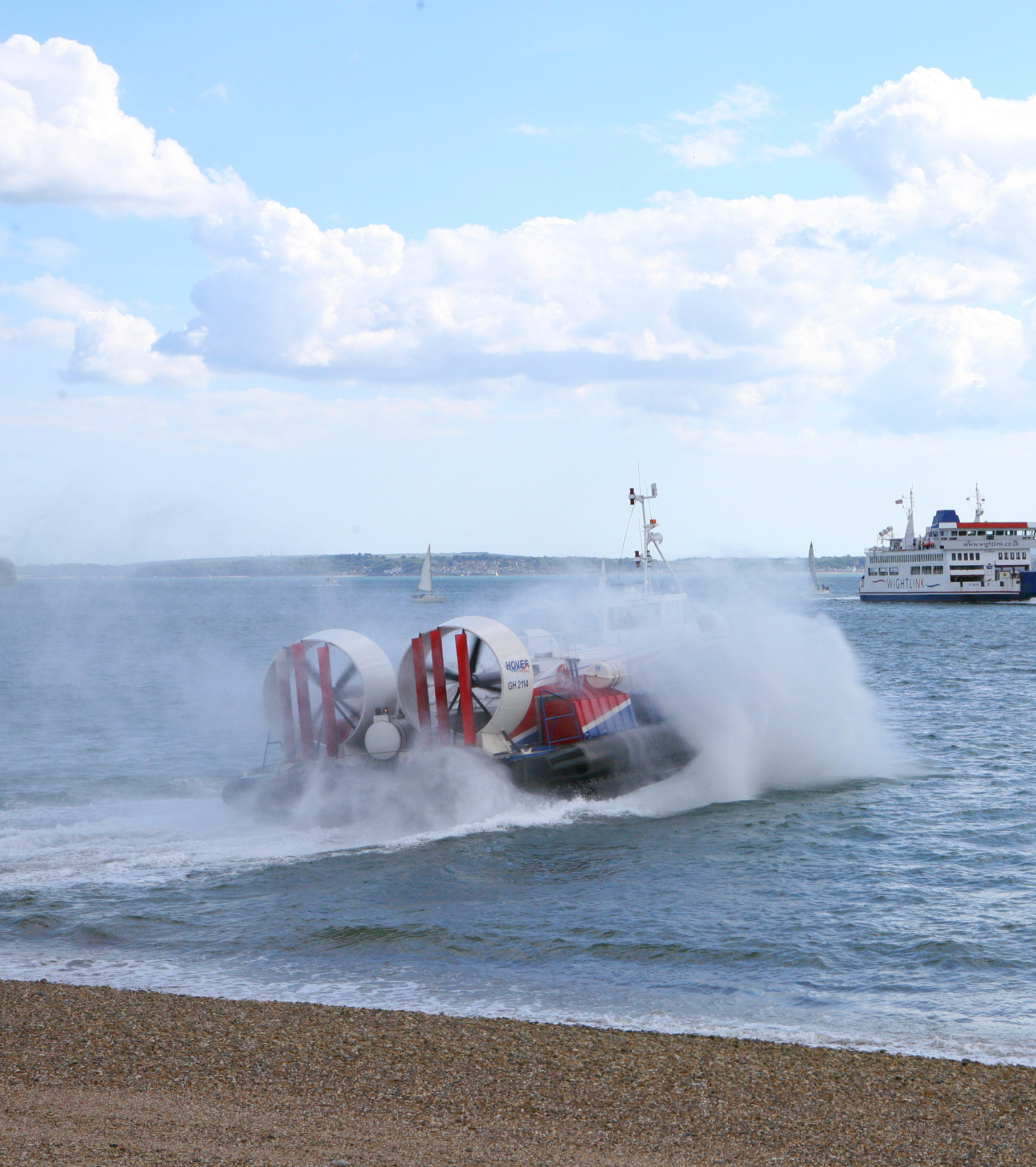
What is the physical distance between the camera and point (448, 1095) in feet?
21.9

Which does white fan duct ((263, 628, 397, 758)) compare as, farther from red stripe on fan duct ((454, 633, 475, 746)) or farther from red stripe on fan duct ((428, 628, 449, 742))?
red stripe on fan duct ((454, 633, 475, 746))

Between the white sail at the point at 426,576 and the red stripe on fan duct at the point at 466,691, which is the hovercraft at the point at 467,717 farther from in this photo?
the white sail at the point at 426,576

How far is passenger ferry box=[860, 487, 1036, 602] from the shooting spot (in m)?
84.8

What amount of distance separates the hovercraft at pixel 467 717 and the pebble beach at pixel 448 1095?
23.0 ft

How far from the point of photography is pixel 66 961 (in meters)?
10.1

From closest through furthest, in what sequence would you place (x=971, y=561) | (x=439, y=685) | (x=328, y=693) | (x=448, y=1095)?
(x=448, y=1095) < (x=439, y=685) < (x=328, y=693) < (x=971, y=561)

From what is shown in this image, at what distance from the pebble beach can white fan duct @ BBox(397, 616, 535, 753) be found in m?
7.11

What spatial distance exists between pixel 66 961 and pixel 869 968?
752cm

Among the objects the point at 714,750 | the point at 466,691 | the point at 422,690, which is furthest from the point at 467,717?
the point at 714,750

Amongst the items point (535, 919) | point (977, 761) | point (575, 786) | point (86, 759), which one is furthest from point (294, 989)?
point (977, 761)

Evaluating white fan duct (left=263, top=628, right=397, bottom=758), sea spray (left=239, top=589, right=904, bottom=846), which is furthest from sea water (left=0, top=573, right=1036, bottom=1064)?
white fan duct (left=263, top=628, right=397, bottom=758)

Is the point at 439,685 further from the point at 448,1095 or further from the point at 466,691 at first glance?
the point at 448,1095

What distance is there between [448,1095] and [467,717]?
342 inches

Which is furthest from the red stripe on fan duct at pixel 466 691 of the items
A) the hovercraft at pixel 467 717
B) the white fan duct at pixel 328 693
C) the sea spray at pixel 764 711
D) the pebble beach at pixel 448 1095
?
the pebble beach at pixel 448 1095
